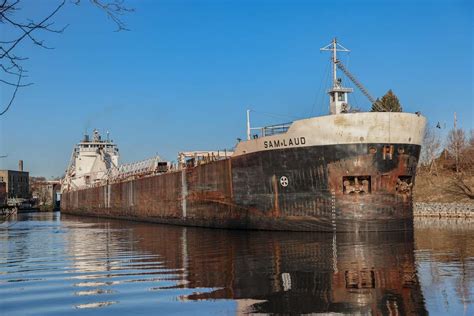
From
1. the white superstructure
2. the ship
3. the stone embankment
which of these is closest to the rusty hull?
the ship

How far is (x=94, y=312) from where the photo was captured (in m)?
9.70

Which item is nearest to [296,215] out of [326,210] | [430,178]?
[326,210]

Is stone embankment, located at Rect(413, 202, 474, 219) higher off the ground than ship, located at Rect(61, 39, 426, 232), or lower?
lower

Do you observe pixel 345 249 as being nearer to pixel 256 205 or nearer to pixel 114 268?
pixel 114 268

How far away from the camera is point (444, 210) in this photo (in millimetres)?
45219

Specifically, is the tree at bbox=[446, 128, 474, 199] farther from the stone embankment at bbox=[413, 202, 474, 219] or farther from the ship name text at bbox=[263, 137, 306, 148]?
the ship name text at bbox=[263, 137, 306, 148]

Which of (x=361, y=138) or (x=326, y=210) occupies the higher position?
(x=361, y=138)

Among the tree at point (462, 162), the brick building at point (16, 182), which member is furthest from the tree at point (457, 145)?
the brick building at point (16, 182)

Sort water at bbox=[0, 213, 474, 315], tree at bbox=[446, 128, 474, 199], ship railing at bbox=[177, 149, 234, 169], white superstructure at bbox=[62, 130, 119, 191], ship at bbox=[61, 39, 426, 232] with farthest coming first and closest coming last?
white superstructure at bbox=[62, 130, 119, 191], tree at bbox=[446, 128, 474, 199], ship railing at bbox=[177, 149, 234, 169], ship at bbox=[61, 39, 426, 232], water at bbox=[0, 213, 474, 315]

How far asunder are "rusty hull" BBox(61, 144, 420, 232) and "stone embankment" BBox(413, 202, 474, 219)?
1898 cm

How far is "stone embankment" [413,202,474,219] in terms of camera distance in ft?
141

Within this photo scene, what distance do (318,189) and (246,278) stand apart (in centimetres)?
1365

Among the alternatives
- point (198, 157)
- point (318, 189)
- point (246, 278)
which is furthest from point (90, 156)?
point (246, 278)

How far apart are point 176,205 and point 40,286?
25.6m
